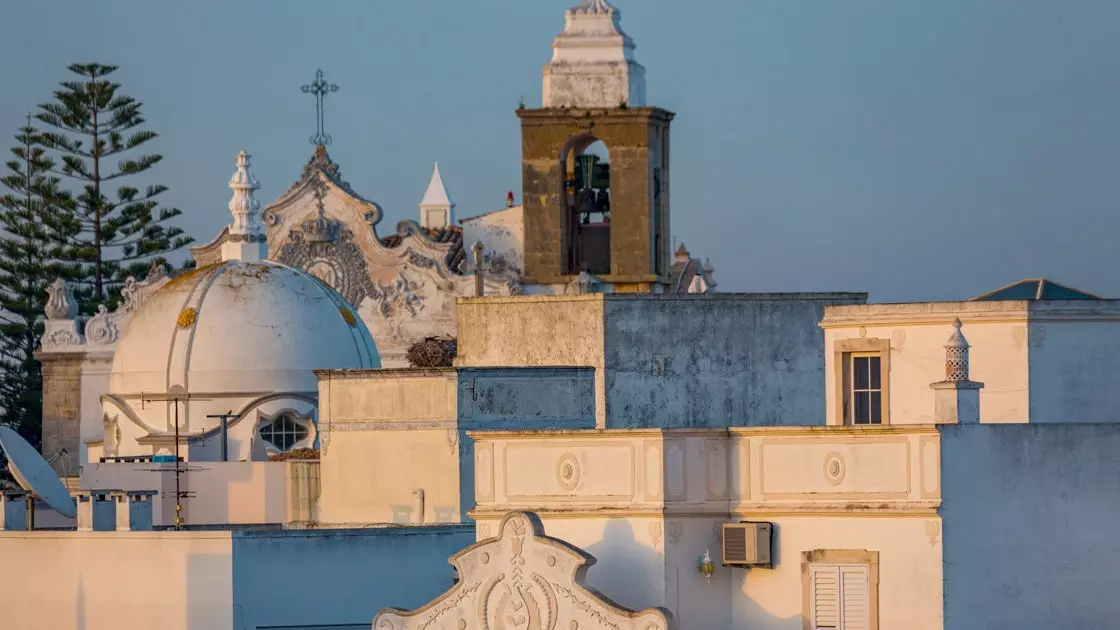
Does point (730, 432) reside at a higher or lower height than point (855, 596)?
higher

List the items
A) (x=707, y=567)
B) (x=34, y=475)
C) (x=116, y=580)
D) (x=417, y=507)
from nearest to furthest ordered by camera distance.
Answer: (x=707, y=567) → (x=116, y=580) → (x=34, y=475) → (x=417, y=507)

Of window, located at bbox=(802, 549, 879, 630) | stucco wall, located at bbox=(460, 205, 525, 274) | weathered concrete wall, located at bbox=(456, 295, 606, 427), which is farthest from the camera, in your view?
stucco wall, located at bbox=(460, 205, 525, 274)

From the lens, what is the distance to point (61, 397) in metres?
66.7

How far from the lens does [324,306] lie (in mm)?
51594

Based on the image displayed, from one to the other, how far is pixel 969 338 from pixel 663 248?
3084 centimetres

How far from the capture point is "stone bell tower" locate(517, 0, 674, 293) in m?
57.4

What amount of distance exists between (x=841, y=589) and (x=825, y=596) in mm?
174

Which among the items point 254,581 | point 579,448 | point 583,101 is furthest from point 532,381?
point 583,101

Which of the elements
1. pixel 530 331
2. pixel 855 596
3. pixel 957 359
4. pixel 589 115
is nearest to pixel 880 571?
pixel 855 596

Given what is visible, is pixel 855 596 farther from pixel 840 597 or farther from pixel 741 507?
pixel 741 507

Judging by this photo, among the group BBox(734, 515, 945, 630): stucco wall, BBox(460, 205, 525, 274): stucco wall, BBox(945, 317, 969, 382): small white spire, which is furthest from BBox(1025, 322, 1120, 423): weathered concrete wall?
BBox(460, 205, 525, 274): stucco wall

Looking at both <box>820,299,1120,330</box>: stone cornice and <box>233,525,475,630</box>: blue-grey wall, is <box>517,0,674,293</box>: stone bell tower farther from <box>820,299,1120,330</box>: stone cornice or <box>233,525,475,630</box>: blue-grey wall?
<box>820,299,1120,330</box>: stone cornice

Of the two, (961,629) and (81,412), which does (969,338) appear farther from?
(81,412)

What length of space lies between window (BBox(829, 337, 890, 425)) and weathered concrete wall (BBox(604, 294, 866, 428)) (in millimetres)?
10074
